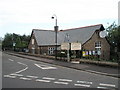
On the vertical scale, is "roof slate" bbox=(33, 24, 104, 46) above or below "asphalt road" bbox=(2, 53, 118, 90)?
above

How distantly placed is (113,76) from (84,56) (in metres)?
10.3

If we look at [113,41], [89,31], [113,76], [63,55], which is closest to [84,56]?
[63,55]

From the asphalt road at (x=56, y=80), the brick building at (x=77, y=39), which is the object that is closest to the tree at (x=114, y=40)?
the brick building at (x=77, y=39)

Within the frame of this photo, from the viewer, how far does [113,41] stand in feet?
131

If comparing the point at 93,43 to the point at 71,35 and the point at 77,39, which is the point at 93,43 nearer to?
the point at 77,39

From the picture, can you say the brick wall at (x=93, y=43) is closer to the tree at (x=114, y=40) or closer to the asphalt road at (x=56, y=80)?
the tree at (x=114, y=40)

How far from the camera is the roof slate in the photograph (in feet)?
124

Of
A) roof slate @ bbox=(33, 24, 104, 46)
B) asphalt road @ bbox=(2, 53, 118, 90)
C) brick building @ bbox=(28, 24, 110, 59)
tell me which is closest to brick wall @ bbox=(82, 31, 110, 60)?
brick building @ bbox=(28, 24, 110, 59)

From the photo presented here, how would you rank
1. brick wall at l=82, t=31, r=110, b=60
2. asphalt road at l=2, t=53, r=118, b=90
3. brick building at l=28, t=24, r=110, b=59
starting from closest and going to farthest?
asphalt road at l=2, t=53, r=118, b=90 < brick wall at l=82, t=31, r=110, b=60 < brick building at l=28, t=24, r=110, b=59

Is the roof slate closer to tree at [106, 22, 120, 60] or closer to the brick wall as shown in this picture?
the brick wall

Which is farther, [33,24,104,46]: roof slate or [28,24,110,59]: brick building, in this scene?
[33,24,104,46]: roof slate

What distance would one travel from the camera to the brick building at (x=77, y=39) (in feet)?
122

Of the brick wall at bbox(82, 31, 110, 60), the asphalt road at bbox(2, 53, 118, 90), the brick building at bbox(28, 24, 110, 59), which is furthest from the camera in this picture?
the brick building at bbox(28, 24, 110, 59)

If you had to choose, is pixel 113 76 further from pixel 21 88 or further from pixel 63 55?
pixel 63 55
